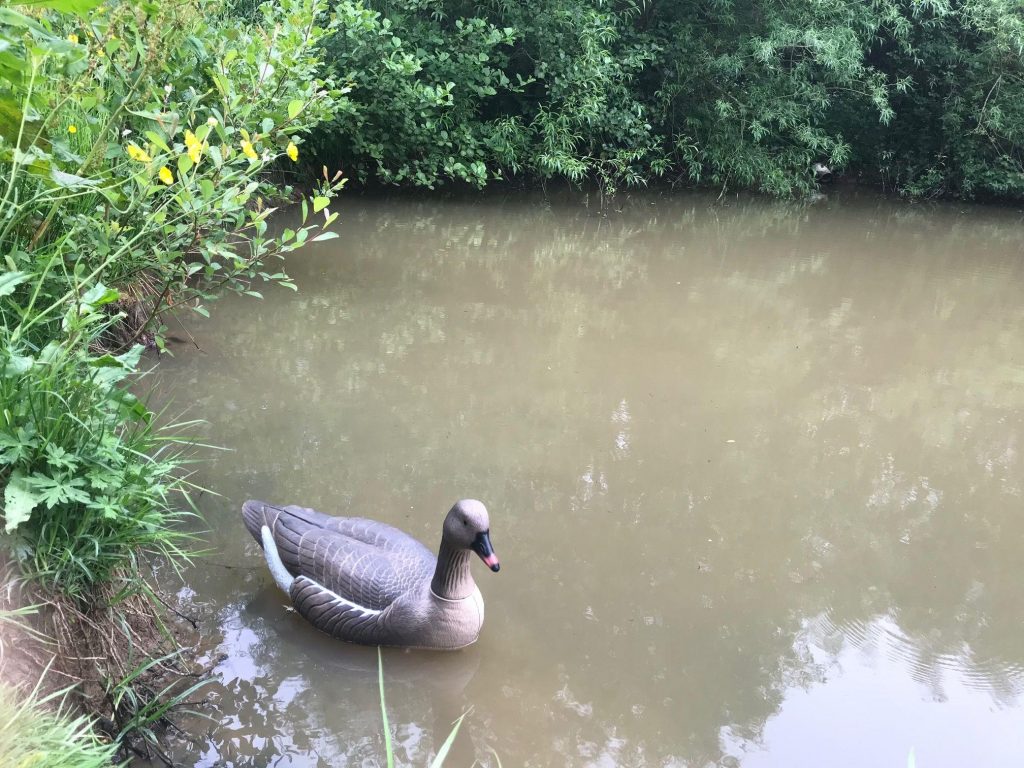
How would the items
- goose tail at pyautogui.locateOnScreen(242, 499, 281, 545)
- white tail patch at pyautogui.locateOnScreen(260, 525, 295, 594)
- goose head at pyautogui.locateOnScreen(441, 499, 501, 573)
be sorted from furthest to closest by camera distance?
goose tail at pyautogui.locateOnScreen(242, 499, 281, 545) < white tail patch at pyautogui.locateOnScreen(260, 525, 295, 594) < goose head at pyautogui.locateOnScreen(441, 499, 501, 573)

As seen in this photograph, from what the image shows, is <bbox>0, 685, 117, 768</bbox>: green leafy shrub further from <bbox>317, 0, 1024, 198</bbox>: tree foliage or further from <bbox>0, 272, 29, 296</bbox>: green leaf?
<bbox>317, 0, 1024, 198</bbox>: tree foliage

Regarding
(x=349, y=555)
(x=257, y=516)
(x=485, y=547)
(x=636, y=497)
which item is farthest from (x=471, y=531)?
(x=636, y=497)

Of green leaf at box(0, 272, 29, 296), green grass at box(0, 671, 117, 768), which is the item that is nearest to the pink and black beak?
green grass at box(0, 671, 117, 768)

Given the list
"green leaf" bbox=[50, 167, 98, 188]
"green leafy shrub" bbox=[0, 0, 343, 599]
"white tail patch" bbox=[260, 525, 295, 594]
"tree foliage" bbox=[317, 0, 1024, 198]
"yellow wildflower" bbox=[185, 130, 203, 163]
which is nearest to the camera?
"green leafy shrub" bbox=[0, 0, 343, 599]

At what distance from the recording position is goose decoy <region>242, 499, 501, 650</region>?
298 centimetres

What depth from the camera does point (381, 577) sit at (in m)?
3.08

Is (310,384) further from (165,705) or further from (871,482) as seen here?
(871,482)

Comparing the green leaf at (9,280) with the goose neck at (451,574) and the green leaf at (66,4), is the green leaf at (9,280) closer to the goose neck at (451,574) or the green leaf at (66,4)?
the green leaf at (66,4)

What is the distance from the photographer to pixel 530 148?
9.83 meters

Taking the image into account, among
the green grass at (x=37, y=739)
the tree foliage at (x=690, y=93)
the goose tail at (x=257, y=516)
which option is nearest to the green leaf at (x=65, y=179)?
the green grass at (x=37, y=739)

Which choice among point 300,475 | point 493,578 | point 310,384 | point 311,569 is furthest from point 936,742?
point 310,384

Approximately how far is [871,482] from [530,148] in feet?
21.4

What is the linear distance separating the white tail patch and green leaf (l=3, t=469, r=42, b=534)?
1.16 m

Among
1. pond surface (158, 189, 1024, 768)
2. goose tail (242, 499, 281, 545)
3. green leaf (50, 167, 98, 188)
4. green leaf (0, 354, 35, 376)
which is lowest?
pond surface (158, 189, 1024, 768)
